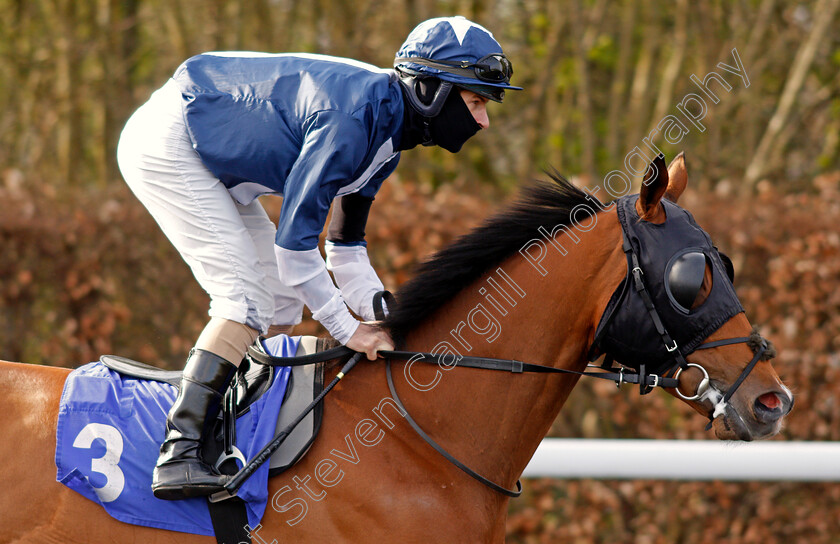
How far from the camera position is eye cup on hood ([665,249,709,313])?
7.41 ft

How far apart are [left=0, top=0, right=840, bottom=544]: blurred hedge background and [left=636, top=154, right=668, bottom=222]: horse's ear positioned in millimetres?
2608

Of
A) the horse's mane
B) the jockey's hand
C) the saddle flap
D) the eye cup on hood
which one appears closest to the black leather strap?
the saddle flap

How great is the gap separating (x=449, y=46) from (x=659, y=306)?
1.01 meters

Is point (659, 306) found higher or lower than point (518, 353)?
higher

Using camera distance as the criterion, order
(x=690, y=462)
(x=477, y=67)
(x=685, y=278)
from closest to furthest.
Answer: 1. (x=685, y=278)
2. (x=477, y=67)
3. (x=690, y=462)

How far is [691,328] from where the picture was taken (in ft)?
7.54

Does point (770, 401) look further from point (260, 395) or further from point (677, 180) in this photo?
point (260, 395)

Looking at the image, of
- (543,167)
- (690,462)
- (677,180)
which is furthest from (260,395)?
(690,462)

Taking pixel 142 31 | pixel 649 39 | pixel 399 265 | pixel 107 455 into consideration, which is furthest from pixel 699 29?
pixel 107 455

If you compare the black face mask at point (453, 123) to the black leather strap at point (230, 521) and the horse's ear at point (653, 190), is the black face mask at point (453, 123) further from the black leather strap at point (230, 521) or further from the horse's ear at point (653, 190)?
the black leather strap at point (230, 521)

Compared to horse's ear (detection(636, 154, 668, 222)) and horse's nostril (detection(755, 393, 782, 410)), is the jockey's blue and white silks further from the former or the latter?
horse's nostril (detection(755, 393, 782, 410))

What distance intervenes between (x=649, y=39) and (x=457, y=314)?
654 centimetres

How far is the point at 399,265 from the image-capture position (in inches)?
195

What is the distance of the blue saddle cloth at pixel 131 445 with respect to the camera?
232 cm
